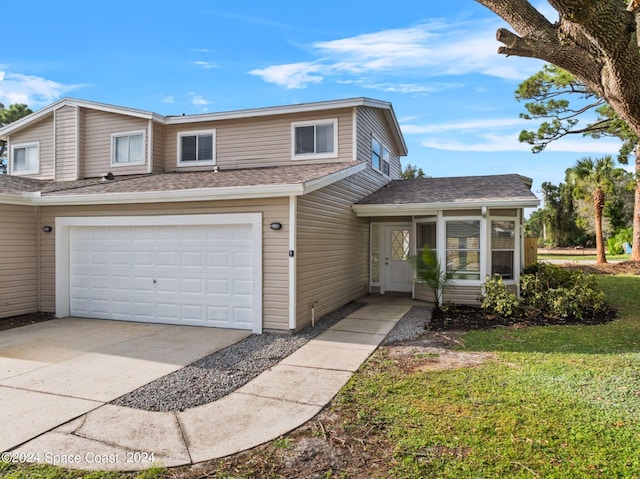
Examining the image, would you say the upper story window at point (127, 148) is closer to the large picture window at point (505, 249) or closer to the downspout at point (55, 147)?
the downspout at point (55, 147)

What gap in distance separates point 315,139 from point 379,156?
127 inches

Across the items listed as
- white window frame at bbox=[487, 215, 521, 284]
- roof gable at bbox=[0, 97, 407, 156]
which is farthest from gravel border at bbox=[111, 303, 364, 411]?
roof gable at bbox=[0, 97, 407, 156]

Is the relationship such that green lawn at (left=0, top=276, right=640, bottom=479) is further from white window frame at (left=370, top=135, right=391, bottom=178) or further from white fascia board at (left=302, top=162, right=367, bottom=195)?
white window frame at (left=370, top=135, right=391, bottom=178)

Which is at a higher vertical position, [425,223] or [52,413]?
[425,223]

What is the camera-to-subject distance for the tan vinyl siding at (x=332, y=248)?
8102mm

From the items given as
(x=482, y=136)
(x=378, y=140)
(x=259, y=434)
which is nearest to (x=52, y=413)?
(x=259, y=434)

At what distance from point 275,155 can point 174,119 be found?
3.60m

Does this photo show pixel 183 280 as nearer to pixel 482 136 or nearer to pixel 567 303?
pixel 567 303

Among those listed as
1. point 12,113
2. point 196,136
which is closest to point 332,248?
point 196,136

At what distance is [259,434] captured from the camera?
12.4ft

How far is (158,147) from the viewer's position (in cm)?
1266

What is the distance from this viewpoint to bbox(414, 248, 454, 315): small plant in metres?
10.0

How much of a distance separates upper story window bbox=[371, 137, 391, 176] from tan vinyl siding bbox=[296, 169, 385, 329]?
23.8 inches

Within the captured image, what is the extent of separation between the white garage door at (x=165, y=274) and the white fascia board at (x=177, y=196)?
614 millimetres
